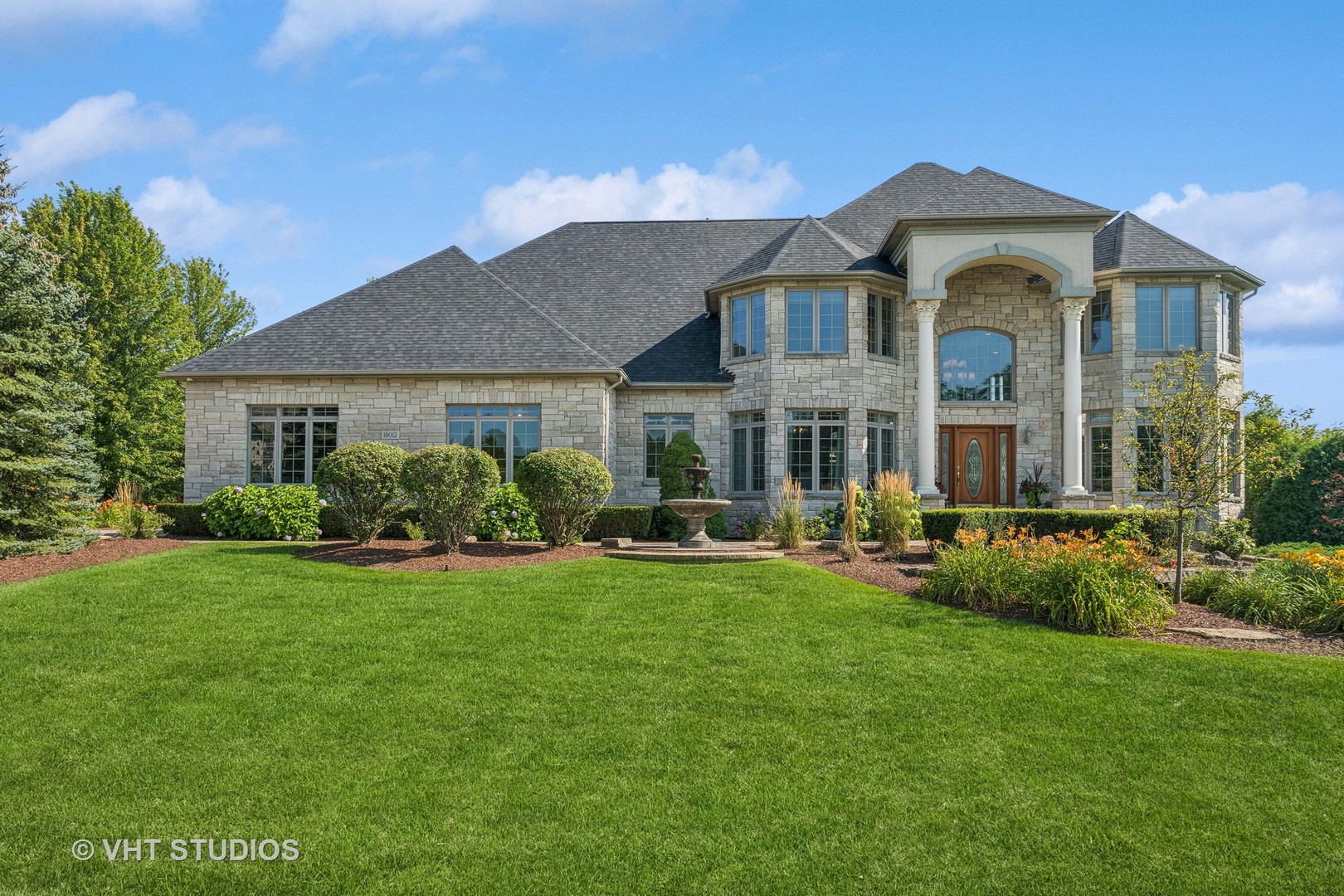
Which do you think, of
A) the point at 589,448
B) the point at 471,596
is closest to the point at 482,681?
the point at 471,596

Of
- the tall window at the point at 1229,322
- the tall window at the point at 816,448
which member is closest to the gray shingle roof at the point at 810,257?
the tall window at the point at 816,448

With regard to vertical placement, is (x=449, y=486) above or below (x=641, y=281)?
below

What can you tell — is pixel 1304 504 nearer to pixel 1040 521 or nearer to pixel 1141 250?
pixel 1141 250

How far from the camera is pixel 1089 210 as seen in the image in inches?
664

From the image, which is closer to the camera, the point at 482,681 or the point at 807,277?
the point at 482,681

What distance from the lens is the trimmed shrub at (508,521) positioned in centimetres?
1538

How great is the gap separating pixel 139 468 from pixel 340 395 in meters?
12.4

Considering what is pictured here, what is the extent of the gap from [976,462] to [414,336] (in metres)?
13.0

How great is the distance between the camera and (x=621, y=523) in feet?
53.3

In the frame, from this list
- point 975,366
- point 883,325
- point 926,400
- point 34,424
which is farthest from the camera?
point 975,366

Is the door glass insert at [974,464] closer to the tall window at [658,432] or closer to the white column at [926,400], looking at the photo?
the white column at [926,400]

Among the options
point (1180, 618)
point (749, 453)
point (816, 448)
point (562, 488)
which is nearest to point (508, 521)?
point (562, 488)

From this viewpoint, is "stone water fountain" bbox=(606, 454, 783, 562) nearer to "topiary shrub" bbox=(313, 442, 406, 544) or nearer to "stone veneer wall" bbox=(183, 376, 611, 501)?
"topiary shrub" bbox=(313, 442, 406, 544)

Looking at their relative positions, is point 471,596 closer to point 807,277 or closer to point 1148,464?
point 1148,464
